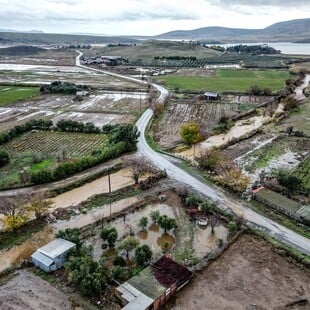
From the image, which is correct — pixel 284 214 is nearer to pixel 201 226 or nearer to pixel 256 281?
pixel 201 226

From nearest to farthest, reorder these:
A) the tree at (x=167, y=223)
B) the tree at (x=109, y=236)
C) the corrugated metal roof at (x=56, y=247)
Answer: the corrugated metal roof at (x=56, y=247), the tree at (x=109, y=236), the tree at (x=167, y=223)

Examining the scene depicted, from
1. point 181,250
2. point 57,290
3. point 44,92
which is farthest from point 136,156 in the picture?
point 44,92

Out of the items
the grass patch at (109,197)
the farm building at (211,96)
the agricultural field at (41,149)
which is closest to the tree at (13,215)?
the grass patch at (109,197)

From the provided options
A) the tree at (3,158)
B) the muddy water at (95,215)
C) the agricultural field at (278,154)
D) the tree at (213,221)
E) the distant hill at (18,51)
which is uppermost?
the distant hill at (18,51)

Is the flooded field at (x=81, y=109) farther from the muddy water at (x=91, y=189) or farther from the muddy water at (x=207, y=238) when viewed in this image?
the muddy water at (x=207, y=238)

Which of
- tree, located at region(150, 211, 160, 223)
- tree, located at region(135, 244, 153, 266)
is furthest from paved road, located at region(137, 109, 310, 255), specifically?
tree, located at region(135, 244, 153, 266)

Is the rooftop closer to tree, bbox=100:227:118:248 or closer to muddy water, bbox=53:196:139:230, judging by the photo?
tree, bbox=100:227:118:248
